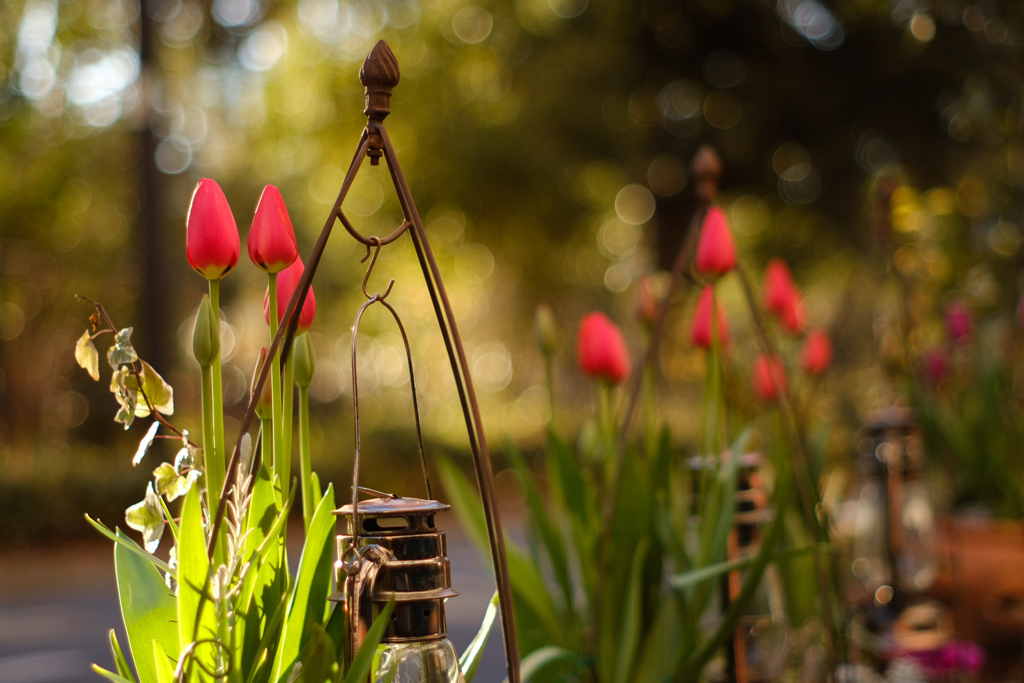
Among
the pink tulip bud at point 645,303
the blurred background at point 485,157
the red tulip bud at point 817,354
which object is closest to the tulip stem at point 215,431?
the pink tulip bud at point 645,303

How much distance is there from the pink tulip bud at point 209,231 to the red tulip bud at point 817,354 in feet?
5.81

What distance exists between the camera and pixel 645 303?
1.96 metres

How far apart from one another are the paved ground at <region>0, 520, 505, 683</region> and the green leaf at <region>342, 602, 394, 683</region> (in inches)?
107

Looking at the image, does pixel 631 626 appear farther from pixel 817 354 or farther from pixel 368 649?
pixel 817 354

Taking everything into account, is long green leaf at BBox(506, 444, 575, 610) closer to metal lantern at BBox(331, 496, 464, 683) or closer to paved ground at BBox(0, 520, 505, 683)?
metal lantern at BBox(331, 496, 464, 683)

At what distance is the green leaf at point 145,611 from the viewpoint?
2.57 ft

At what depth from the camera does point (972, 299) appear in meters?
2.94

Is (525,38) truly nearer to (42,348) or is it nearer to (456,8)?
(456,8)

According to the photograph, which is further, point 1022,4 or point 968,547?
point 1022,4

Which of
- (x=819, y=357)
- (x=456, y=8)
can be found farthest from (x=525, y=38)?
(x=819, y=357)

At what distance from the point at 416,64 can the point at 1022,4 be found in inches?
357

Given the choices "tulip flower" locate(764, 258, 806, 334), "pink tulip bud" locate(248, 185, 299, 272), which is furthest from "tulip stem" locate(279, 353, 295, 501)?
"tulip flower" locate(764, 258, 806, 334)

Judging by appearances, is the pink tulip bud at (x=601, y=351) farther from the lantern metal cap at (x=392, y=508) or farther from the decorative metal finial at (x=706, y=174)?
the lantern metal cap at (x=392, y=508)

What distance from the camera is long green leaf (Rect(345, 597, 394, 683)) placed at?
2.17 feet
